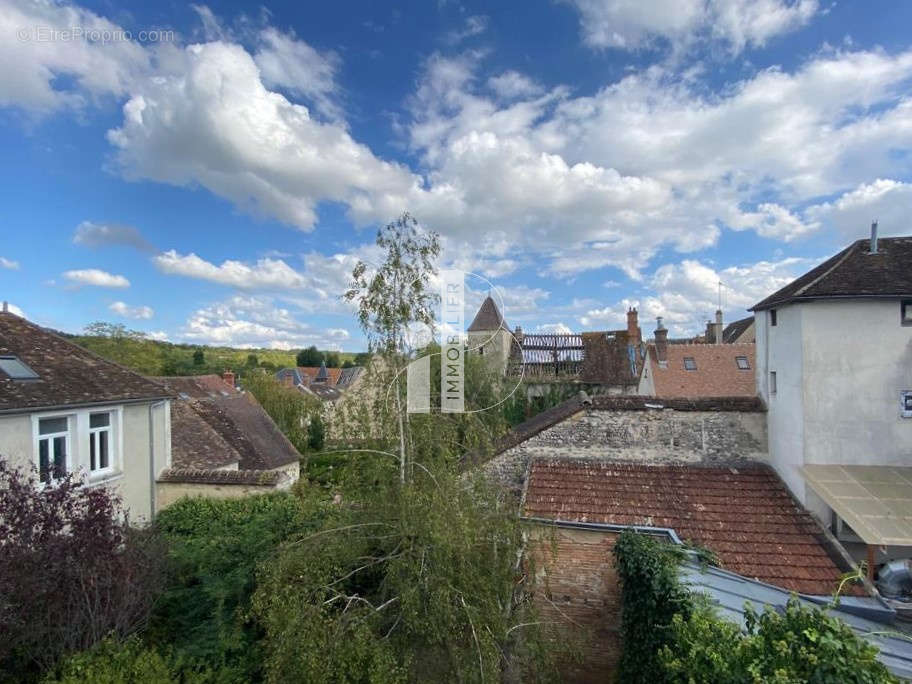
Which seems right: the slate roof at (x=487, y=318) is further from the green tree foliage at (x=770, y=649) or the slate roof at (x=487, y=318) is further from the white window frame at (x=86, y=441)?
the green tree foliage at (x=770, y=649)

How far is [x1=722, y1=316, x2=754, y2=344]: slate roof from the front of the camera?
129 feet

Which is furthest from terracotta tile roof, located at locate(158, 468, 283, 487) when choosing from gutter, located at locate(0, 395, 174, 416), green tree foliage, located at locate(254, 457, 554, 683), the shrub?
green tree foliage, located at locate(254, 457, 554, 683)

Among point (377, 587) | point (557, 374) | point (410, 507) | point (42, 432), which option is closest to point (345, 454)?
point (410, 507)

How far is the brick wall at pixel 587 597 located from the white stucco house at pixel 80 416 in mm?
8766

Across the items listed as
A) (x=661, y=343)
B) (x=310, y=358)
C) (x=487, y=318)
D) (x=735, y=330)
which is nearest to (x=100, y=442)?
(x=487, y=318)

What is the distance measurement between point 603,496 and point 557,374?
54.1ft

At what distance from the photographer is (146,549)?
682 centimetres

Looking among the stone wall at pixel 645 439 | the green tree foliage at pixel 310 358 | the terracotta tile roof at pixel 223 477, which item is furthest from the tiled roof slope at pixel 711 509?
the green tree foliage at pixel 310 358

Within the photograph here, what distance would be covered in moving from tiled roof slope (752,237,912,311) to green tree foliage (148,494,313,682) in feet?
36.1

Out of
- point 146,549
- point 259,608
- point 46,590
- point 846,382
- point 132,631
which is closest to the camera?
point 259,608

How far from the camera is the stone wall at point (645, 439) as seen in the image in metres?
11.0

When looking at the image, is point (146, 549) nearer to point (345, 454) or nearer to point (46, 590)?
point (46, 590)

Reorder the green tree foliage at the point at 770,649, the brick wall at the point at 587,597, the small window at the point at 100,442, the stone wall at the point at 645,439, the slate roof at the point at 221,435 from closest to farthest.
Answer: the green tree foliage at the point at 770,649 < the brick wall at the point at 587,597 < the small window at the point at 100,442 < the stone wall at the point at 645,439 < the slate roof at the point at 221,435

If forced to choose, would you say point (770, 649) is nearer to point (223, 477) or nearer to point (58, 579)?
point (58, 579)
